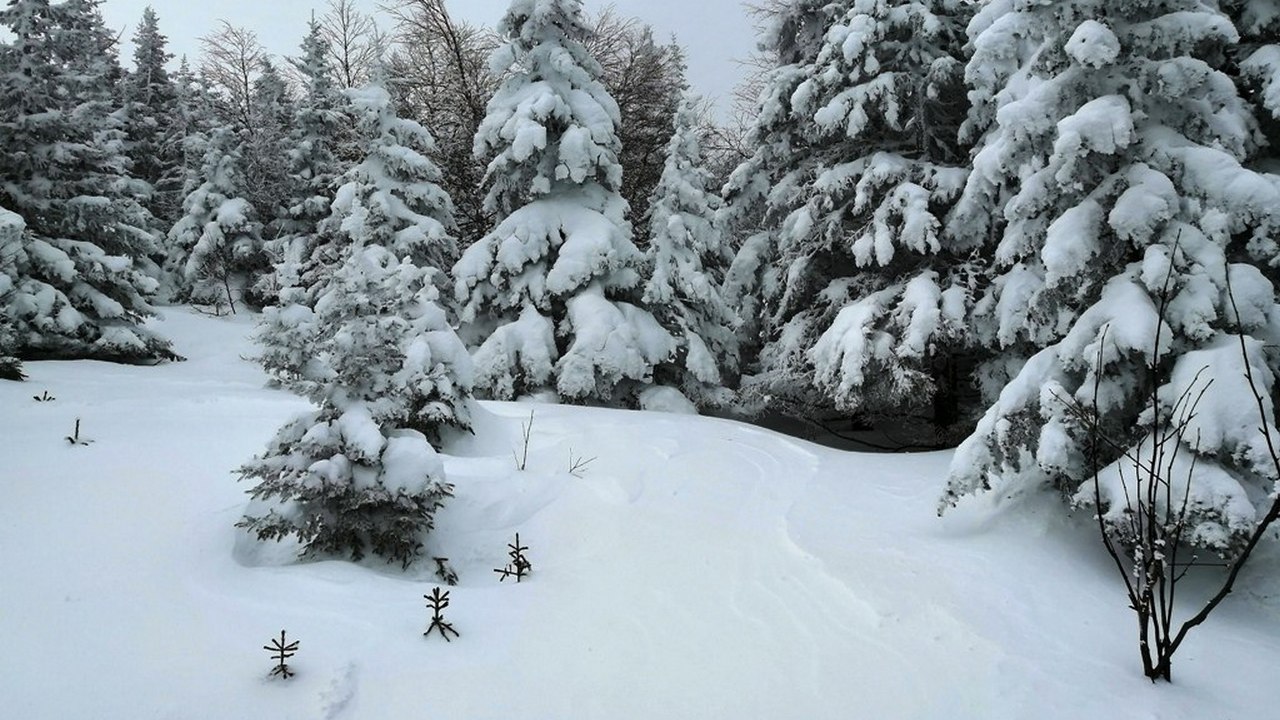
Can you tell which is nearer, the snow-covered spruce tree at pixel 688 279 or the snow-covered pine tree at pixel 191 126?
the snow-covered spruce tree at pixel 688 279

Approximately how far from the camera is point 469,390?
724 centimetres

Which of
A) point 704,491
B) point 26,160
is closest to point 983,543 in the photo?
point 704,491

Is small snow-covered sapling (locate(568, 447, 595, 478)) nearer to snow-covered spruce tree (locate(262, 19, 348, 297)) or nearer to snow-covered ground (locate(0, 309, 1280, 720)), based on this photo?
snow-covered ground (locate(0, 309, 1280, 720))

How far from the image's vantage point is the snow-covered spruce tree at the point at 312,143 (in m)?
22.4

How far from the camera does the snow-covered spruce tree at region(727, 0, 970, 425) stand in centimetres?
933

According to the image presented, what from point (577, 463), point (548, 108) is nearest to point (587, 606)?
point (577, 463)

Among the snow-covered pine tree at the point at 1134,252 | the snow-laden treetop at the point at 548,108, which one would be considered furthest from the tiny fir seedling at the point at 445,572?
the snow-laden treetop at the point at 548,108

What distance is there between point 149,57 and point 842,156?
33912 mm

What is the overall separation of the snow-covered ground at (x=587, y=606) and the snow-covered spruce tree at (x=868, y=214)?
3.14 m

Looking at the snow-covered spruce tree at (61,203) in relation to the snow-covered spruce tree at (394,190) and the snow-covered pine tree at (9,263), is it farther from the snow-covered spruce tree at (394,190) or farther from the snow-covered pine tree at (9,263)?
the snow-covered spruce tree at (394,190)

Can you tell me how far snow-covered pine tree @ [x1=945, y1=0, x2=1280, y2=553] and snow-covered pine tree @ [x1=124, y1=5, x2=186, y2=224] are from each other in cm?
3198

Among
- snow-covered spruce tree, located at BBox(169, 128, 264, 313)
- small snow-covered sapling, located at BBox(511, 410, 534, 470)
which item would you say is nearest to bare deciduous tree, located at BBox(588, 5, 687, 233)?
small snow-covered sapling, located at BBox(511, 410, 534, 470)

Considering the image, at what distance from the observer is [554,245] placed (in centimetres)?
1174

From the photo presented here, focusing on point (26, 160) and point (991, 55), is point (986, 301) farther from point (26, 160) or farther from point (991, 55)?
point (26, 160)
